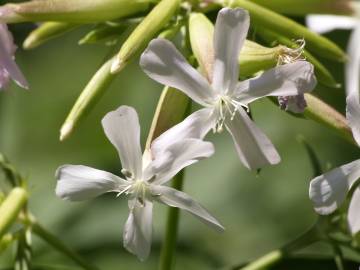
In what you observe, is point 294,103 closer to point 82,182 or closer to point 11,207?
point 82,182

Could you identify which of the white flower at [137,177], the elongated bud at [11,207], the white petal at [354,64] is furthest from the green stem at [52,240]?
the white petal at [354,64]

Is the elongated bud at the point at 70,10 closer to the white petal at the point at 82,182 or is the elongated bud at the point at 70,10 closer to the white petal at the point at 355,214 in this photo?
the white petal at the point at 82,182

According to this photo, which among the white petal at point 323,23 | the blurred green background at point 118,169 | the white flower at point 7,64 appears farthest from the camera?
the blurred green background at point 118,169

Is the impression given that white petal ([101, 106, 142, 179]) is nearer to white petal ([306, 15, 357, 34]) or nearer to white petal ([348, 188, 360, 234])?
white petal ([348, 188, 360, 234])

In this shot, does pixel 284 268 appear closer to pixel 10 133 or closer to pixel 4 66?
pixel 4 66

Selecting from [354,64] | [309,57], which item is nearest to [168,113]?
[309,57]

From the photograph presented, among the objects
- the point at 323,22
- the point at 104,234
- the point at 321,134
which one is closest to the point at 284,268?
the point at 323,22
